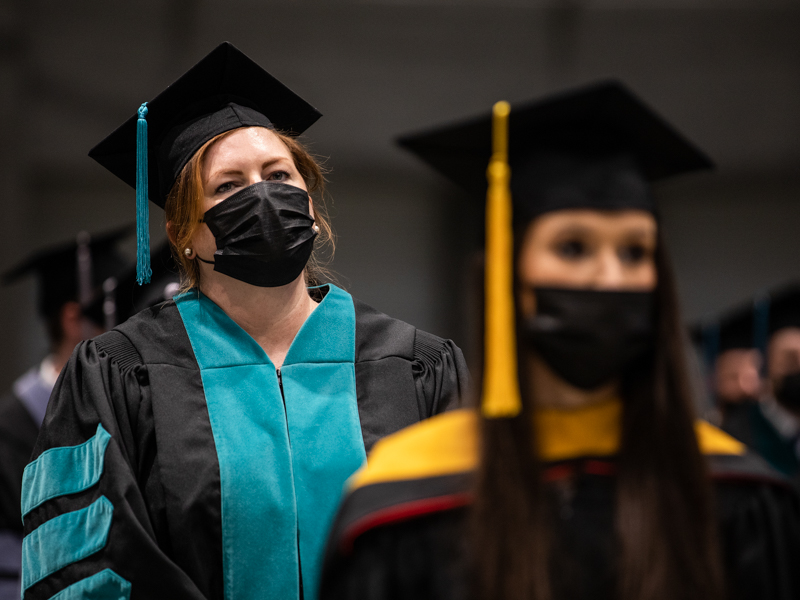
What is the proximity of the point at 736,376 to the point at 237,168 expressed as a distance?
4.47 m

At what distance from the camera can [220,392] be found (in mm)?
2012

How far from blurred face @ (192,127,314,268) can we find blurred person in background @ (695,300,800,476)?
3.44 meters

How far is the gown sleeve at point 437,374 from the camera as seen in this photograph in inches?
84.7

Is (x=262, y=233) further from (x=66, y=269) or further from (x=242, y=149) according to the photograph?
(x=66, y=269)

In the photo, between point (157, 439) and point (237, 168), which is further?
point (237, 168)

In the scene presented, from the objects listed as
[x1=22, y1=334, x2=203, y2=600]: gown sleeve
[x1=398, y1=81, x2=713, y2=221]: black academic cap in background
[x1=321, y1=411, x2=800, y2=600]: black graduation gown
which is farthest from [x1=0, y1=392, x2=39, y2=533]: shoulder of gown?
[x1=398, y1=81, x2=713, y2=221]: black academic cap in background

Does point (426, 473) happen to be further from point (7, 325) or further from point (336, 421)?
point (7, 325)

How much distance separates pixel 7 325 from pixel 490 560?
18.3 feet

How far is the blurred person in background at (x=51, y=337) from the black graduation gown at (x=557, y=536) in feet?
8.28

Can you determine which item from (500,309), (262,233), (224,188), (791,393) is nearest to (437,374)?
(262,233)

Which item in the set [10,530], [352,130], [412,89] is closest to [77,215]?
[352,130]

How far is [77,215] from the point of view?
20.3 ft

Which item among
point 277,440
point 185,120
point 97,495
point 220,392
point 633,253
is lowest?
point 97,495

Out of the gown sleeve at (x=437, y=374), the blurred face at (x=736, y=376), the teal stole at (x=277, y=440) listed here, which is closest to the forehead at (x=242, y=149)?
the teal stole at (x=277, y=440)
